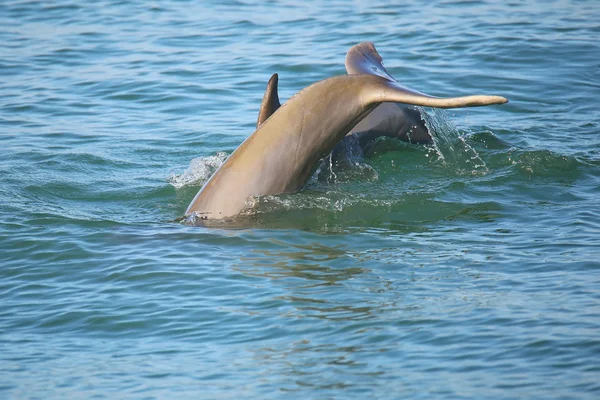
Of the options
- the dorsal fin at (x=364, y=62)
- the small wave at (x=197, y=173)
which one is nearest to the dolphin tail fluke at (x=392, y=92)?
the dorsal fin at (x=364, y=62)

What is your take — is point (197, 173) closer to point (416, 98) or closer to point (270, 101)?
point (270, 101)

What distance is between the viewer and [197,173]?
11172 millimetres

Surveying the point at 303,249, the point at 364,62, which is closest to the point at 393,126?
the point at 364,62

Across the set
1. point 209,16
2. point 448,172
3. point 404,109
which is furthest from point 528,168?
point 209,16

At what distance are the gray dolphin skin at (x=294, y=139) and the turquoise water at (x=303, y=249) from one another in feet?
0.91

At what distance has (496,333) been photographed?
6.59m

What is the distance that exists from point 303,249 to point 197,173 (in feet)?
9.90

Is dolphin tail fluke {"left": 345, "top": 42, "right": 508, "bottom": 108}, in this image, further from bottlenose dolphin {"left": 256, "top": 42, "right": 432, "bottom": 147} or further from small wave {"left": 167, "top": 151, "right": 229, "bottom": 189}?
small wave {"left": 167, "top": 151, "right": 229, "bottom": 189}

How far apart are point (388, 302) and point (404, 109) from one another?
4722 millimetres

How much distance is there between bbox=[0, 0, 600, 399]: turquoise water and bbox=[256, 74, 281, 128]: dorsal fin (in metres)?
0.85

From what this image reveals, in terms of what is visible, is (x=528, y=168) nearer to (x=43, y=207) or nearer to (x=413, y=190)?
(x=413, y=190)

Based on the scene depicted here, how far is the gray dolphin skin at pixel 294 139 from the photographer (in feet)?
27.5

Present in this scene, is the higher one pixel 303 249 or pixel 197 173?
pixel 197 173

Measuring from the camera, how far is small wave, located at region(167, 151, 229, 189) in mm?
11039
